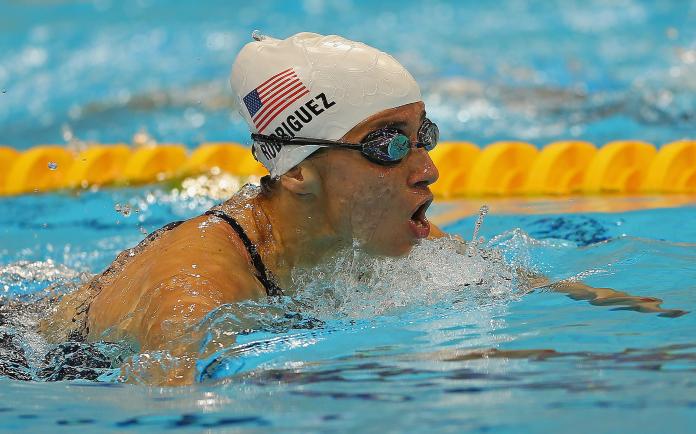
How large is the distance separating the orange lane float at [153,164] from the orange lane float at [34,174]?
1.39ft

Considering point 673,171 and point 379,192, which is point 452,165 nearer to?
point 673,171

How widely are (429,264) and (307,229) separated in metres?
0.37

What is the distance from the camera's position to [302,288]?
275cm

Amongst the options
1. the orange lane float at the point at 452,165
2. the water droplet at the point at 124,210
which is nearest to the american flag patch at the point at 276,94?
the water droplet at the point at 124,210

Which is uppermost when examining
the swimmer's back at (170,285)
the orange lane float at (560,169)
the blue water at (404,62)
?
the blue water at (404,62)

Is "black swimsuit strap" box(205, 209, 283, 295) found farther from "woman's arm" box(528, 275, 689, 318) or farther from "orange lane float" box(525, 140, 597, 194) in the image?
"orange lane float" box(525, 140, 597, 194)

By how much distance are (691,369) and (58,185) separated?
4823 mm

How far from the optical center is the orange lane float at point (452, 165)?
18.3 ft

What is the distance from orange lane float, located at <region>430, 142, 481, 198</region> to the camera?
557 centimetres

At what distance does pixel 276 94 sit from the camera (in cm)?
275

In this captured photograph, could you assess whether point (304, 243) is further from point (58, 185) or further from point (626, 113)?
point (626, 113)

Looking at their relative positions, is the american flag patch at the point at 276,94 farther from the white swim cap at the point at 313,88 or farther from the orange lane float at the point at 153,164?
the orange lane float at the point at 153,164

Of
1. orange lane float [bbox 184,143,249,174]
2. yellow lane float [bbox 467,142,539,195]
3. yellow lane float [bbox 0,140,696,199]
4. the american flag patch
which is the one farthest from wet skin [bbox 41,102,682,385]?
orange lane float [bbox 184,143,249,174]

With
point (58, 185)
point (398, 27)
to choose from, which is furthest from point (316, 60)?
point (398, 27)
